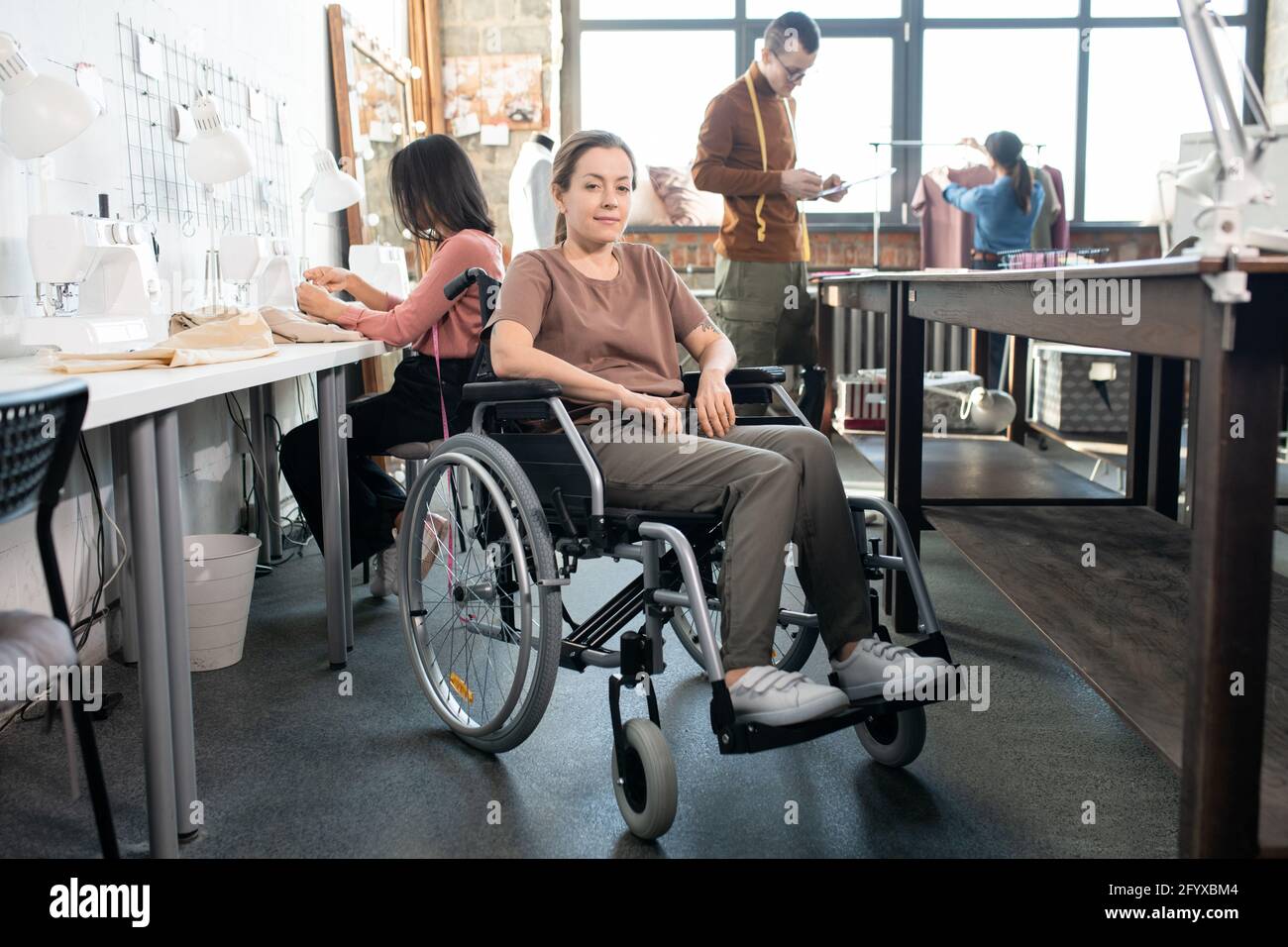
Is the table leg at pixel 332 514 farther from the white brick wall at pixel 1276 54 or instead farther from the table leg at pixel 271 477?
the white brick wall at pixel 1276 54

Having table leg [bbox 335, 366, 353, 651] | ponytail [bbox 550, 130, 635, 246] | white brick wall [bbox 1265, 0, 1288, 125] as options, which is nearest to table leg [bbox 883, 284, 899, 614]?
ponytail [bbox 550, 130, 635, 246]

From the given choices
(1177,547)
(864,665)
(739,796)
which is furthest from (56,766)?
(1177,547)

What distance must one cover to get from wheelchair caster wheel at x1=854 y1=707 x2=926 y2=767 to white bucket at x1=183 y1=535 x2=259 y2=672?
128 cm

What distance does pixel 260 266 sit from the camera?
2.86 m

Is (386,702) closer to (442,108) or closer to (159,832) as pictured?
(159,832)

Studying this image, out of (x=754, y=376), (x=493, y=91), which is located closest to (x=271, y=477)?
(x=754, y=376)

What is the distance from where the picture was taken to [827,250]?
612cm

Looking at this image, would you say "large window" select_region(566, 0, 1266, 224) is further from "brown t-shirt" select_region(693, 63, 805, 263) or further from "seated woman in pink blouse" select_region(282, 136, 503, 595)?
"seated woman in pink blouse" select_region(282, 136, 503, 595)

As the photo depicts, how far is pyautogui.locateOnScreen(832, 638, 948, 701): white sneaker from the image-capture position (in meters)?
1.62

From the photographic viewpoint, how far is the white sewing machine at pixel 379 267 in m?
3.63

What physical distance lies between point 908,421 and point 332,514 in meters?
1.25

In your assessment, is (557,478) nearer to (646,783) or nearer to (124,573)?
(646,783)

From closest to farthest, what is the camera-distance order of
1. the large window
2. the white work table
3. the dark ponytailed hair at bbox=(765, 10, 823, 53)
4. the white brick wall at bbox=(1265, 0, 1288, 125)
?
the white work table → the dark ponytailed hair at bbox=(765, 10, 823, 53) → the white brick wall at bbox=(1265, 0, 1288, 125) → the large window

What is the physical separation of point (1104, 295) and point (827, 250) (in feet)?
16.1
